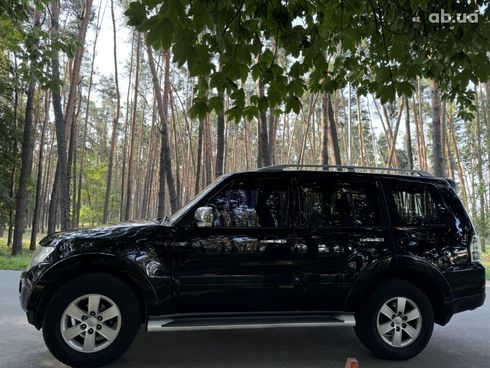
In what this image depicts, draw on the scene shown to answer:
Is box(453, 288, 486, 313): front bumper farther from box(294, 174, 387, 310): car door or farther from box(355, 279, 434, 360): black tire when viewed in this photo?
box(294, 174, 387, 310): car door

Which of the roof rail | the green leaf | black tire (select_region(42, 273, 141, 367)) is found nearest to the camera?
the green leaf

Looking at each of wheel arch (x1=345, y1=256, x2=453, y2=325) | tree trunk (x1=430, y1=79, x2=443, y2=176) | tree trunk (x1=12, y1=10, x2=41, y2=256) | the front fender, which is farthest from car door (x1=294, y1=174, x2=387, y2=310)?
tree trunk (x1=12, y1=10, x2=41, y2=256)

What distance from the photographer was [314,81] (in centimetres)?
486

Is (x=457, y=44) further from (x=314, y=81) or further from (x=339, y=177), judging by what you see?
(x=339, y=177)

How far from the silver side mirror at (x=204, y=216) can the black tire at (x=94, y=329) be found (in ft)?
3.20

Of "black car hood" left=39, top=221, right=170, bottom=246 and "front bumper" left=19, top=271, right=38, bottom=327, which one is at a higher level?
"black car hood" left=39, top=221, right=170, bottom=246

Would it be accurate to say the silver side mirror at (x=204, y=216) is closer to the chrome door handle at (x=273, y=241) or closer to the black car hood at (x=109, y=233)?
the black car hood at (x=109, y=233)

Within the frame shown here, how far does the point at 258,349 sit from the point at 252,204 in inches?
67.0

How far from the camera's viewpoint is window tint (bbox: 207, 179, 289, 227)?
451 cm

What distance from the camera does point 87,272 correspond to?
427 cm

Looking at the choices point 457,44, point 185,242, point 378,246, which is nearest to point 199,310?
point 185,242

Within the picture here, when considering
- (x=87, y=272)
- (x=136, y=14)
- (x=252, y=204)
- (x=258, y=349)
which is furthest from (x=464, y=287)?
(x=136, y=14)

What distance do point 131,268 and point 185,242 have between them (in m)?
Answer: 0.59

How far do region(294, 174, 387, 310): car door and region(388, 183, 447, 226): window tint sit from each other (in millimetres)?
217
